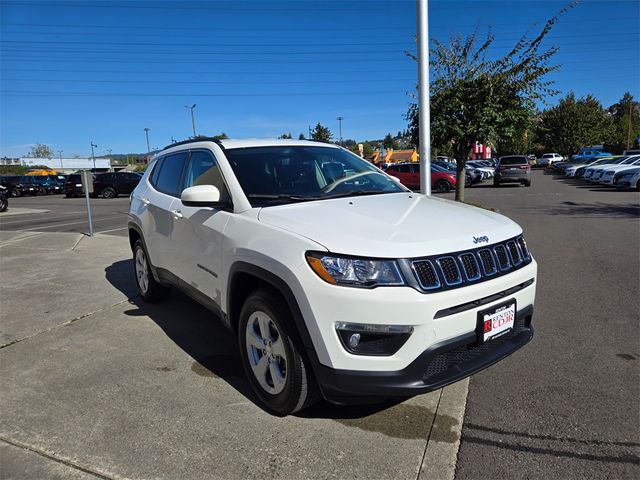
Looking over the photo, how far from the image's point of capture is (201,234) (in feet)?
12.3

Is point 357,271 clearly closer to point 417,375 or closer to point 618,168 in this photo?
point 417,375

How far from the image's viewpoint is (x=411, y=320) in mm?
2459

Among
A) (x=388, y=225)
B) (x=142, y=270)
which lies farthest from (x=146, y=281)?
(x=388, y=225)

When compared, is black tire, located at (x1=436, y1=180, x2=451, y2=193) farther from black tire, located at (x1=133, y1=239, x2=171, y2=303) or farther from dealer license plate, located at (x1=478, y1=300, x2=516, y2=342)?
dealer license plate, located at (x1=478, y1=300, x2=516, y2=342)

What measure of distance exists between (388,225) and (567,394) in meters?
1.84

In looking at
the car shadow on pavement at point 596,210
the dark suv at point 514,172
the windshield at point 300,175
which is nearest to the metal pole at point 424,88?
the windshield at point 300,175

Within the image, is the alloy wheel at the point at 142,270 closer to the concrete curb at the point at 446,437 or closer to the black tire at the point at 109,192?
the concrete curb at the point at 446,437

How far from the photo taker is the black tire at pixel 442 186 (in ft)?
81.3

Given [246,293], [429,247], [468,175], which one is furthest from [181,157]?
[468,175]

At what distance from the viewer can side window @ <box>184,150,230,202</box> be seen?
3.62 m

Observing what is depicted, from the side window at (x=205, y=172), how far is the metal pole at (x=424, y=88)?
505 cm

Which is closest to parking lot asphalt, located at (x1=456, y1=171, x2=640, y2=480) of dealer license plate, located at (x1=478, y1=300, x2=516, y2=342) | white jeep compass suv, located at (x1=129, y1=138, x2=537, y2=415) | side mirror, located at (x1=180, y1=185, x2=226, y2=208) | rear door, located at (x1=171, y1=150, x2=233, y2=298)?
white jeep compass suv, located at (x1=129, y1=138, x2=537, y2=415)

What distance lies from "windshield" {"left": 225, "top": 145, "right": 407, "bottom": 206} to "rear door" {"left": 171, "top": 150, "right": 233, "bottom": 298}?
0.68 ft

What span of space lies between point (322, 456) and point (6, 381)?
270cm
